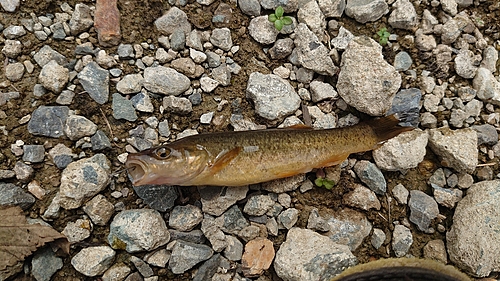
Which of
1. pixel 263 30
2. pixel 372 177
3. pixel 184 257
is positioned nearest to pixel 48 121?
pixel 184 257

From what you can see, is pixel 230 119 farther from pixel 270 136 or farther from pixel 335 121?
pixel 335 121

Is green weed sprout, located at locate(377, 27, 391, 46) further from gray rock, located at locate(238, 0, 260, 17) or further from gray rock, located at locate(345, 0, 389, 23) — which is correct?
gray rock, located at locate(238, 0, 260, 17)

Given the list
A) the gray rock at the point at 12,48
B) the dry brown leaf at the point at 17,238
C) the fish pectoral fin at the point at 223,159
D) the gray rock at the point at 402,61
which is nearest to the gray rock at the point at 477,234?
the gray rock at the point at 402,61

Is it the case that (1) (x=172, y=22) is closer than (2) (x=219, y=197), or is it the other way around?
(2) (x=219, y=197)

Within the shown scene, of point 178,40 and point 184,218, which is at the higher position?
point 178,40

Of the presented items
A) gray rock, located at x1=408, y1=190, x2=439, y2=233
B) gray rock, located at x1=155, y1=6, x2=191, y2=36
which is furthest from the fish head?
gray rock, located at x1=408, y1=190, x2=439, y2=233

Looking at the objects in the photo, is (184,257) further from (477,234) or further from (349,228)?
(477,234)

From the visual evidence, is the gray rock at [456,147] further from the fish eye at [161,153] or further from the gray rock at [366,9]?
the fish eye at [161,153]

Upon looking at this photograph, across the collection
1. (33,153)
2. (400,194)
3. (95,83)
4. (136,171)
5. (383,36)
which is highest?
(383,36)

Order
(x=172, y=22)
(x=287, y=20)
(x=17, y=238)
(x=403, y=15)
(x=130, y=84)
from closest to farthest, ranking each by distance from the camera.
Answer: (x=17, y=238) < (x=130, y=84) < (x=172, y=22) < (x=287, y=20) < (x=403, y=15)
